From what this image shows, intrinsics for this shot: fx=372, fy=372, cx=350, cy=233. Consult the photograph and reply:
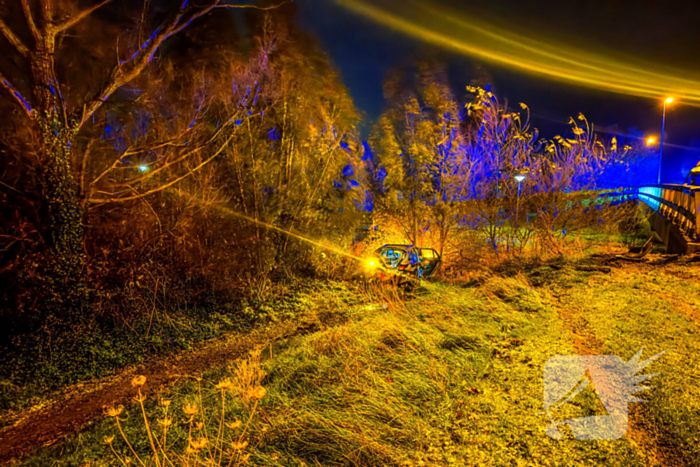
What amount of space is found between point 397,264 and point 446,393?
5912 mm

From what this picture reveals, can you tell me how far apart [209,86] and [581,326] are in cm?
889

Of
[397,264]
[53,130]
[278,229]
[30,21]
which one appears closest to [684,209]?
[397,264]

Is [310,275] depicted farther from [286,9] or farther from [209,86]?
[286,9]

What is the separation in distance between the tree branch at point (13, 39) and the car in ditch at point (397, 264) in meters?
8.04

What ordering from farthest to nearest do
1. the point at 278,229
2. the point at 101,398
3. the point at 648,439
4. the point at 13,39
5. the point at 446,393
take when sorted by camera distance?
the point at 278,229
the point at 13,39
the point at 101,398
the point at 446,393
the point at 648,439

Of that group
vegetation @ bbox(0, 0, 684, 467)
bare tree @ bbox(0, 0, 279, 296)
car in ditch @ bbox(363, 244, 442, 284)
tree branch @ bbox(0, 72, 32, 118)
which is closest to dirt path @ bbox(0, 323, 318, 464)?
vegetation @ bbox(0, 0, 684, 467)

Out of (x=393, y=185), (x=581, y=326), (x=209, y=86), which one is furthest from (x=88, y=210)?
(x=393, y=185)

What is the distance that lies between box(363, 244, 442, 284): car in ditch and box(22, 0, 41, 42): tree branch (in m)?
8.03

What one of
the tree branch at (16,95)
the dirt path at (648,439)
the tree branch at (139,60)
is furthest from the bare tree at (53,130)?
the dirt path at (648,439)

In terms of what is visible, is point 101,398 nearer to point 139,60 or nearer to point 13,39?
point 13,39

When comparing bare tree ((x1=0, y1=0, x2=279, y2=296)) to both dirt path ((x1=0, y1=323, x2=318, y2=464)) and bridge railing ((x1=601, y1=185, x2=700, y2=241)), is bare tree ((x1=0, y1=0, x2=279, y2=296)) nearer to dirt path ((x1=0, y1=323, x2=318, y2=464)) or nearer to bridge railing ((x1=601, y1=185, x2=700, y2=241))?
dirt path ((x1=0, y1=323, x2=318, y2=464))

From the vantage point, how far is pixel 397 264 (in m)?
9.66

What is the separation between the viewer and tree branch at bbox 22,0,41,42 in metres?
5.88

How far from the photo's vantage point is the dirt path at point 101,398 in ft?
12.4
